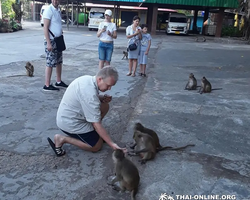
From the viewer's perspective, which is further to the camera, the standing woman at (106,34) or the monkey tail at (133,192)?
the standing woman at (106,34)

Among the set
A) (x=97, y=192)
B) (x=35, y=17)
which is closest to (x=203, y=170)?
(x=97, y=192)

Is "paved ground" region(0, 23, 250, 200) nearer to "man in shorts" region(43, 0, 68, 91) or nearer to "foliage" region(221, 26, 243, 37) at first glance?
"man in shorts" region(43, 0, 68, 91)

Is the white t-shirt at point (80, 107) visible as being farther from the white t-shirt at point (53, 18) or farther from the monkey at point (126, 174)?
A: the white t-shirt at point (53, 18)

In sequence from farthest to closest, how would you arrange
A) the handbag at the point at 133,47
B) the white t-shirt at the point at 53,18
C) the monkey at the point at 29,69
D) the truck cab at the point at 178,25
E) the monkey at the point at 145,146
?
the truck cab at the point at 178,25
the handbag at the point at 133,47
the monkey at the point at 29,69
the white t-shirt at the point at 53,18
the monkey at the point at 145,146

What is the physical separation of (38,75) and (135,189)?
5540 mm

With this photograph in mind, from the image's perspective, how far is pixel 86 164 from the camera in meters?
3.12

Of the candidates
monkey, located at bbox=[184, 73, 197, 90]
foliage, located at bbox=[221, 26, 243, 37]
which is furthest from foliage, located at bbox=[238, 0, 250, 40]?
monkey, located at bbox=[184, 73, 197, 90]

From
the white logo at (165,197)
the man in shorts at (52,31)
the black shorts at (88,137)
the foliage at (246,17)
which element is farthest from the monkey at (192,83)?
the foliage at (246,17)

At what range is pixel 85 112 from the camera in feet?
9.66

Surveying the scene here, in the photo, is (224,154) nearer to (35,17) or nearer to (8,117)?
(8,117)

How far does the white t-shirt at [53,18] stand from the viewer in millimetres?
5375

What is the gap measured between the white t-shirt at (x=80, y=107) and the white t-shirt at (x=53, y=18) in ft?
9.34

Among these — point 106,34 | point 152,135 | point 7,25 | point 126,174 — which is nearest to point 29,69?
point 106,34

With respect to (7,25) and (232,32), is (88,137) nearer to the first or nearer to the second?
(7,25)
